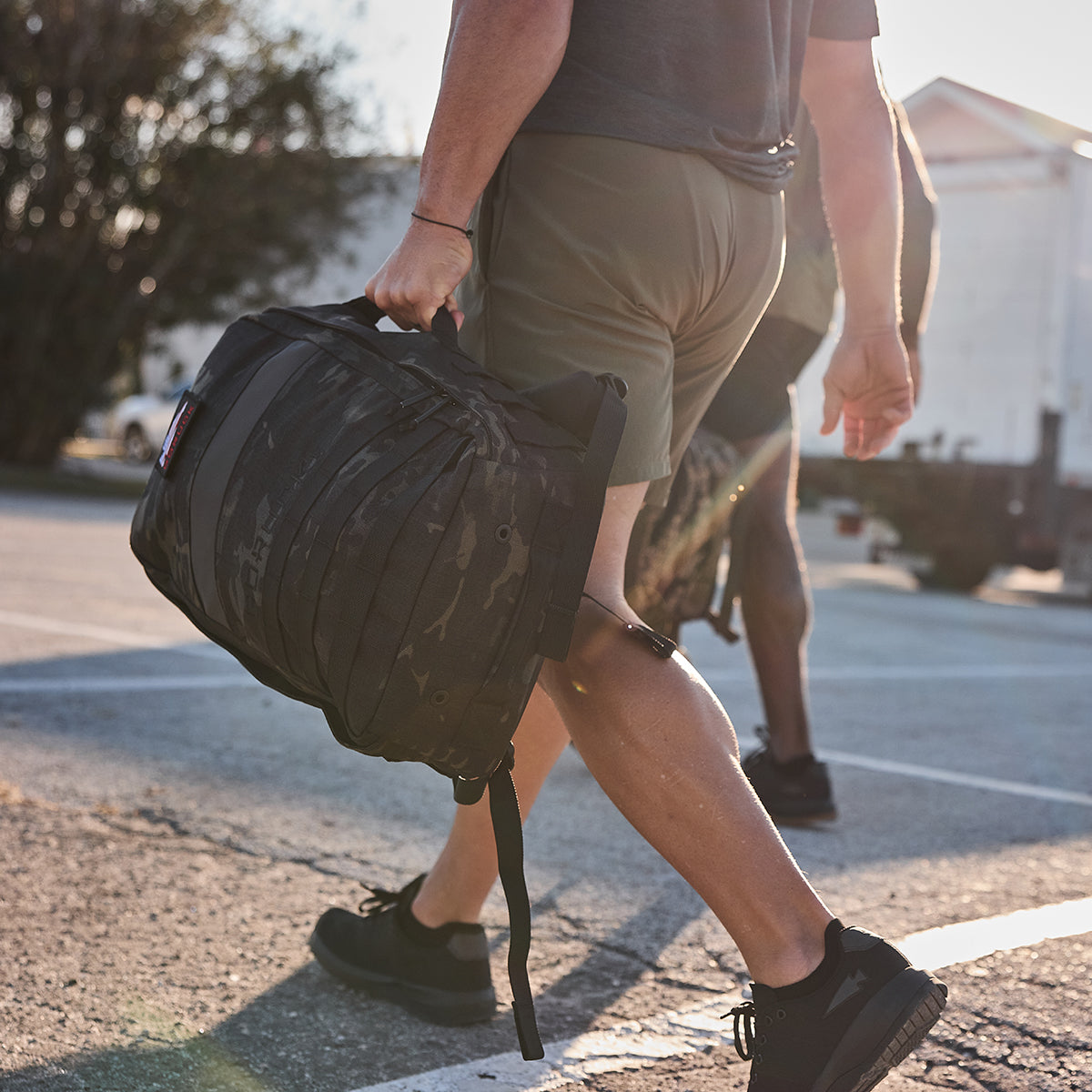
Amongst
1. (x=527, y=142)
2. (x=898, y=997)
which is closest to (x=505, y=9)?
(x=527, y=142)

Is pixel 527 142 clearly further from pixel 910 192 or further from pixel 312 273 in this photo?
pixel 312 273

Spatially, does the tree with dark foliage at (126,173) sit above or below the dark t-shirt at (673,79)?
above

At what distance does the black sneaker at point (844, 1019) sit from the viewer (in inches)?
66.1

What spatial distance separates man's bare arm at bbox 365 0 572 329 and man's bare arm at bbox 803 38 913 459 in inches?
25.3

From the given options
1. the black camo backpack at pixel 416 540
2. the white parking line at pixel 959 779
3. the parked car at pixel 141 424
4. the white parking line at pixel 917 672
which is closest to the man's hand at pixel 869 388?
the black camo backpack at pixel 416 540

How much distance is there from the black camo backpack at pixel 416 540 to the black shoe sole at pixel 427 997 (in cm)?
47

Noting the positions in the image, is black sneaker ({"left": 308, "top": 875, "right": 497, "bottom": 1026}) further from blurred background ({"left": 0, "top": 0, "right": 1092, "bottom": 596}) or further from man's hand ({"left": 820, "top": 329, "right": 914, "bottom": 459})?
blurred background ({"left": 0, "top": 0, "right": 1092, "bottom": 596})

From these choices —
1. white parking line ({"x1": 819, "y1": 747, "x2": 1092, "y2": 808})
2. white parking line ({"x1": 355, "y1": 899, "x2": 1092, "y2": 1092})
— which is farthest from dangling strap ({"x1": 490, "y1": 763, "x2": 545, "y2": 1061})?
white parking line ({"x1": 819, "y1": 747, "x2": 1092, "y2": 808})

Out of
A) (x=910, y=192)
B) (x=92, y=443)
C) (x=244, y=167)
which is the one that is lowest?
(x=92, y=443)

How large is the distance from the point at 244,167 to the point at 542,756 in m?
18.7

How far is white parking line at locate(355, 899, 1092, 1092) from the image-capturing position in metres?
1.94

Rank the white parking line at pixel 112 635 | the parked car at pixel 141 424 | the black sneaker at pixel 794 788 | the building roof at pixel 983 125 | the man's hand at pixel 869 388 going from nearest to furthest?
1. the man's hand at pixel 869 388
2. the black sneaker at pixel 794 788
3. the white parking line at pixel 112 635
4. the building roof at pixel 983 125
5. the parked car at pixel 141 424

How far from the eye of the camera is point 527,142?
1860 millimetres

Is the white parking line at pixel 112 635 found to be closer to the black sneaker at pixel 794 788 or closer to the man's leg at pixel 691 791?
the black sneaker at pixel 794 788
